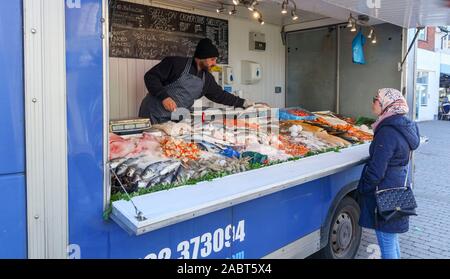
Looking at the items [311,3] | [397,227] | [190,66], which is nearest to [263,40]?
[311,3]

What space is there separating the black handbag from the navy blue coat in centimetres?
5

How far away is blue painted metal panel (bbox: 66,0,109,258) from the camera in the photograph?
157 cm

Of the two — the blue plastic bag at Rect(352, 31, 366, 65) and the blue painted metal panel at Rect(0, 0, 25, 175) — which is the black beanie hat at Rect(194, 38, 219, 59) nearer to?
the blue plastic bag at Rect(352, 31, 366, 65)

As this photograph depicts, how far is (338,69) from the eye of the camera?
19.3 ft

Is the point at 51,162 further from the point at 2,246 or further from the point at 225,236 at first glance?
the point at 225,236

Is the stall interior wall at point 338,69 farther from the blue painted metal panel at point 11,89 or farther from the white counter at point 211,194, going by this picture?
the blue painted metal panel at point 11,89

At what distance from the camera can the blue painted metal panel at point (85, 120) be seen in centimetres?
157

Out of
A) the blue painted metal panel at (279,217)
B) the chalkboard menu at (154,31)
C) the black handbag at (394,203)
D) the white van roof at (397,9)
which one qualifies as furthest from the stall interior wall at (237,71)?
the black handbag at (394,203)

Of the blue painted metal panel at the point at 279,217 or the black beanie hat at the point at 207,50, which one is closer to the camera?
the blue painted metal panel at the point at 279,217

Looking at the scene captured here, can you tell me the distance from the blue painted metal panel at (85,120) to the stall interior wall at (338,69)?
466cm

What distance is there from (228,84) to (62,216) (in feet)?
13.8

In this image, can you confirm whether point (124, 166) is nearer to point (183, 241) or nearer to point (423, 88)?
point (183, 241)

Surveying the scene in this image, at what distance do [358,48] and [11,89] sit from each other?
4967mm

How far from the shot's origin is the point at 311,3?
14.4 feet
